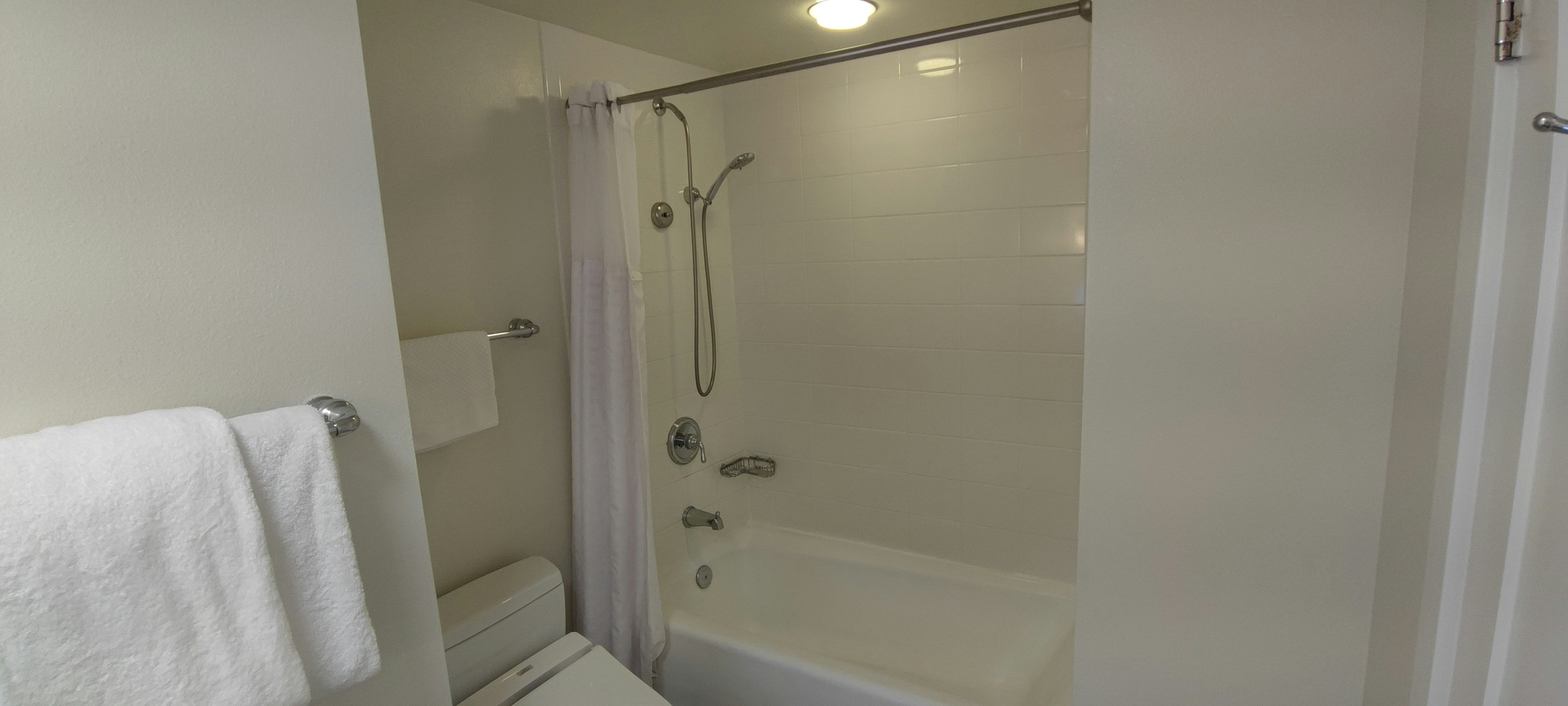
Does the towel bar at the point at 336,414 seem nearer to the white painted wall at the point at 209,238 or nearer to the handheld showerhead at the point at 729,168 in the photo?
the white painted wall at the point at 209,238

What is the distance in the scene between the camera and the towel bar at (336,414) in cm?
90

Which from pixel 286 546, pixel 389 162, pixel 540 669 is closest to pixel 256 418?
pixel 286 546

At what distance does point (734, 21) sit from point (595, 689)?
5.68ft

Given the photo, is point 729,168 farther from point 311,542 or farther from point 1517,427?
point 1517,427

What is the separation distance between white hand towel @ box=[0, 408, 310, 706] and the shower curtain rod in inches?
48.3

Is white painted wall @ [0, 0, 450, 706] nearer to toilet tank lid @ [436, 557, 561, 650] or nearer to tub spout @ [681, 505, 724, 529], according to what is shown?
toilet tank lid @ [436, 557, 561, 650]

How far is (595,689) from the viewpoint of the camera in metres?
1.58

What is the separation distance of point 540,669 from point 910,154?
5.94ft

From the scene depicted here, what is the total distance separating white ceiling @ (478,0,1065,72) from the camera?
1798 mm


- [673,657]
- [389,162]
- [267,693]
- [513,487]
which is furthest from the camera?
[673,657]

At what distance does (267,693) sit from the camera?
30.0 inches

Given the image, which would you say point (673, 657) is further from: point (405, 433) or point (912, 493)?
point (405, 433)

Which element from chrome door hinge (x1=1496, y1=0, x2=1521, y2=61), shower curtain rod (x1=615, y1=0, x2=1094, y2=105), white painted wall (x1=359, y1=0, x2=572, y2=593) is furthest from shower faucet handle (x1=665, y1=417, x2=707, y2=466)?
chrome door hinge (x1=1496, y1=0, x2=1521, y2=61)

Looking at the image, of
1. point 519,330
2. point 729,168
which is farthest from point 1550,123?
point 729,168
